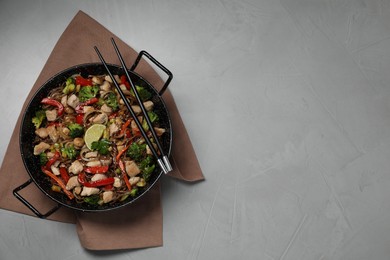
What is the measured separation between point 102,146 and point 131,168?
0.41ft

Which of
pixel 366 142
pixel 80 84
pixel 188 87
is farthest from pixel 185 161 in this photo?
pixel 366 142

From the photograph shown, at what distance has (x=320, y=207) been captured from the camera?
71.8 inches

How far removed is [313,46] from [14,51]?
1.22 metres

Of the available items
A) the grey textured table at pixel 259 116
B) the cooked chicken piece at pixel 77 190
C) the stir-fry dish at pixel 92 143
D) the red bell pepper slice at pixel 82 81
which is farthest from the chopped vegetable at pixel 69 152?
the grey textured table at pixel 259 116

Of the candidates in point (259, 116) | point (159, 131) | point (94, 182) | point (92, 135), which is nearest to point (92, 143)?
point (92, 135)

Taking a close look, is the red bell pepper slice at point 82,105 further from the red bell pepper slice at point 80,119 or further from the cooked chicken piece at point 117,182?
the cooked chicken piece at point 117,182

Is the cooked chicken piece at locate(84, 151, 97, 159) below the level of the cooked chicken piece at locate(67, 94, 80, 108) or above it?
below

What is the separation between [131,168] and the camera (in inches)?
61.3

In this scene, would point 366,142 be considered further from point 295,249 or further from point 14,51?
point 14,51

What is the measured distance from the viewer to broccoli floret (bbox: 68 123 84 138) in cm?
155

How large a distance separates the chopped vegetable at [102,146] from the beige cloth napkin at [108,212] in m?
0.28

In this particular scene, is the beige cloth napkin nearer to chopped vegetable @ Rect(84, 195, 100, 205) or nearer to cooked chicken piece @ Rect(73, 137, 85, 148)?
chopped vegetable @ Rect(84, 195, 100, 205)

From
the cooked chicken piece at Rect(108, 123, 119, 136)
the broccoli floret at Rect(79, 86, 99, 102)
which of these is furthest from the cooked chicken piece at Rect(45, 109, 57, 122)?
the cooked chicken piece at Rect(108, 123, 119, 136)

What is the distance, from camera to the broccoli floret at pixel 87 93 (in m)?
1.60
